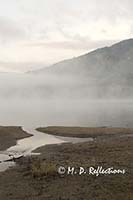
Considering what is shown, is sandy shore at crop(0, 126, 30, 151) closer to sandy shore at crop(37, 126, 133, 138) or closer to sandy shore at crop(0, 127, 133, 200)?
sandy shore at crop(37, 126, 133, 138)

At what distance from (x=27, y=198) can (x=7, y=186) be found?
15.5 ft

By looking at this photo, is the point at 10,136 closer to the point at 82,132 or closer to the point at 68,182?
the point at 82,132

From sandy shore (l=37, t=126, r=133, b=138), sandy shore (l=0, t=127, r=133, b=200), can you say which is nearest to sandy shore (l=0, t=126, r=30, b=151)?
sandy shore (l=37, t=126, r=133, b=138)

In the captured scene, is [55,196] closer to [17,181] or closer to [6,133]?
[17,181]

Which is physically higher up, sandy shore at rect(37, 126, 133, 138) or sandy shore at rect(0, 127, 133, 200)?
sandy shore at rect(37, 126, 133, 138)

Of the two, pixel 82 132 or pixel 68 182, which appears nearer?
pixel 68 182

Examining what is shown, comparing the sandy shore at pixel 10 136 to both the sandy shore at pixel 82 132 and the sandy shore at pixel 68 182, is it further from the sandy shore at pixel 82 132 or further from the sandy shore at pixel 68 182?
the sandy shore at pixel 68 182

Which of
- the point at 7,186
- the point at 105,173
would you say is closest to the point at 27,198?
the point at 7,186

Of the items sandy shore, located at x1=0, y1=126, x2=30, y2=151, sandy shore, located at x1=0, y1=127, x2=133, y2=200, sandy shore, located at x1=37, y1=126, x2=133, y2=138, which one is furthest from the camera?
sandy shore, located at x1=37, y1=126, x2=133, y2=138

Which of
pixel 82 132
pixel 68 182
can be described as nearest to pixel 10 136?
pixel 82 132

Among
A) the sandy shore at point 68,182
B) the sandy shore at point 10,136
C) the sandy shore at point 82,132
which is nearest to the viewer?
the sandy shore at point 68,182

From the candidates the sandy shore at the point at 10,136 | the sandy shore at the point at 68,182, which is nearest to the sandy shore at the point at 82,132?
the sandy shore at the point at 10,136

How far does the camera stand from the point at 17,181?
35.6 metres

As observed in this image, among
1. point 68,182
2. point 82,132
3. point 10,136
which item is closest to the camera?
point 68,182
